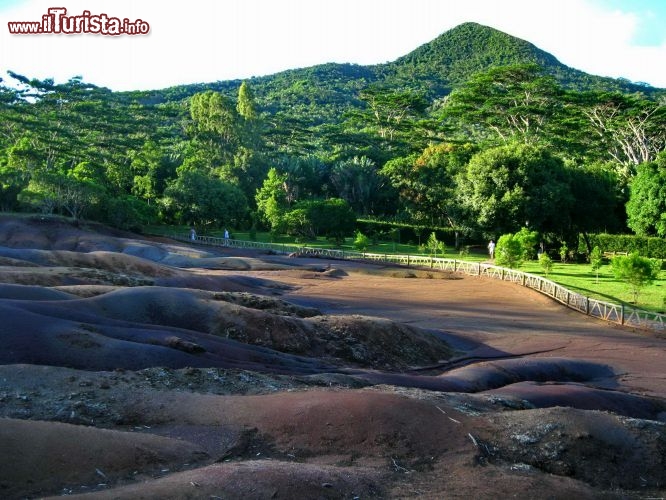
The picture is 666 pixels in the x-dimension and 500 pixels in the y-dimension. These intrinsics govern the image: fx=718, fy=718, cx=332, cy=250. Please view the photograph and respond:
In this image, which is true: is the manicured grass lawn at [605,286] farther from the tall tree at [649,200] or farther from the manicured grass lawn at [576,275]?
the tall tree at [649,200]

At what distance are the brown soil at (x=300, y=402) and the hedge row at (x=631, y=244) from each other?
29471 millimetres

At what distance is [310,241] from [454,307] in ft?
123

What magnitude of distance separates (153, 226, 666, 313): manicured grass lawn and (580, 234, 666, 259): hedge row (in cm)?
601

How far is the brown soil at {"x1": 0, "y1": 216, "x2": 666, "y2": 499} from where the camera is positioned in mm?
9758

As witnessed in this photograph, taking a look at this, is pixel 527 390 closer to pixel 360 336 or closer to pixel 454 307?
pixel 360 336

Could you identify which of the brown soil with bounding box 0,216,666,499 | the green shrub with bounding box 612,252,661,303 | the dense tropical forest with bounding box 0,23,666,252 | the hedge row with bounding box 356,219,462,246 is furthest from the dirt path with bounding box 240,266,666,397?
the hedge row with bounding box 356,219,462,246

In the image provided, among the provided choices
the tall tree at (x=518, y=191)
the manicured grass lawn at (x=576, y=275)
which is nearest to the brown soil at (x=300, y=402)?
the manicured grass lawn at (x=576, y=275)

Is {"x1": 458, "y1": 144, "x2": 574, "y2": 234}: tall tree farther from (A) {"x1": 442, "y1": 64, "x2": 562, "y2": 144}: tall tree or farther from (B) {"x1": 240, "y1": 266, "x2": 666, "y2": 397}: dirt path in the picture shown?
(A) {"x1": 442, "y1": 64, "x2": 562, "y2": 144}: tall tree

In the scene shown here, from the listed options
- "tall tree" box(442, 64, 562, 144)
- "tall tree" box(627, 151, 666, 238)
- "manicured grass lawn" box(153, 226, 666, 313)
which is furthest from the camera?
"tall tree" box(442, 64, 562, 144)

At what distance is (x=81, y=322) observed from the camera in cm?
1802

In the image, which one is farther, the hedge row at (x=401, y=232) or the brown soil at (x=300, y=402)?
the hedge row at (x=401, y=232)

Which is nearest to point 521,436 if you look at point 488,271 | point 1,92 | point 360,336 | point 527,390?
point 527,390

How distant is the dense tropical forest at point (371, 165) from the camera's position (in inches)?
2356

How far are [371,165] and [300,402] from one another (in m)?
70.3
